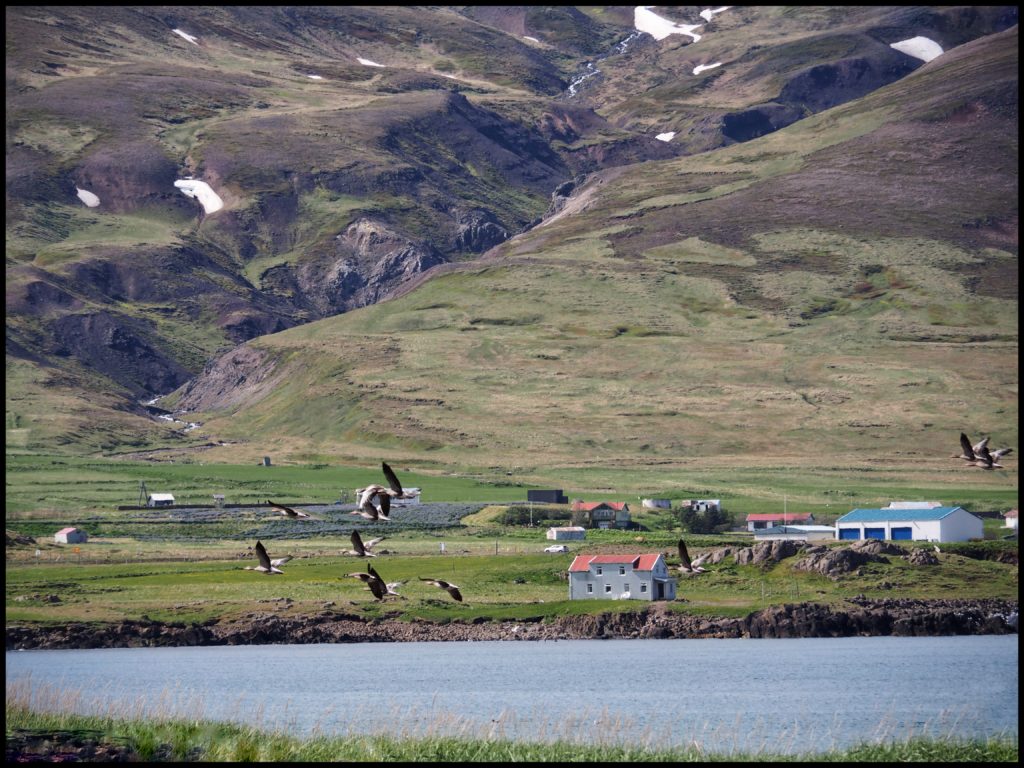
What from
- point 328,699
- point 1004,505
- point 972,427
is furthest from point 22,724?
point 972,427

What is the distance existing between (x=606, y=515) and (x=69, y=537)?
43623 mm

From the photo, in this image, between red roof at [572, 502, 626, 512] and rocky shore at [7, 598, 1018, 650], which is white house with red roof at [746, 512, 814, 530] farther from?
rocky shore at [7, 598, 1018, 650]

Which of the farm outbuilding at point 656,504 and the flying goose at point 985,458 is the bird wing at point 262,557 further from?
the farm outbuilding at point 656,504

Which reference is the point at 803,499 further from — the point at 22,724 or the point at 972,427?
the point at 22,724

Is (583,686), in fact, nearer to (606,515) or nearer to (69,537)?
(606,515)

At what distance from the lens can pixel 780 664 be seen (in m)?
73.6

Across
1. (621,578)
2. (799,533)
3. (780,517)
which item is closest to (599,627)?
(621,578)

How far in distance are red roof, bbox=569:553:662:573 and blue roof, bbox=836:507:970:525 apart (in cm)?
2954

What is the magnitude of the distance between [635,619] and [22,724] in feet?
183

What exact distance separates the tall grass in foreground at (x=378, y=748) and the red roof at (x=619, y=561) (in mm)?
54675

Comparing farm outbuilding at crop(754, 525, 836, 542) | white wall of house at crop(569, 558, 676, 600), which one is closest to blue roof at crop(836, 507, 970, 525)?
farm outbuilding at crop(754, 525, 836, 542)

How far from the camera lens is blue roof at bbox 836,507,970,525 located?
111875mm

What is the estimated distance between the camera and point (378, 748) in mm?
32688

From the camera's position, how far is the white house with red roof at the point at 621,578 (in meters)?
90.8
